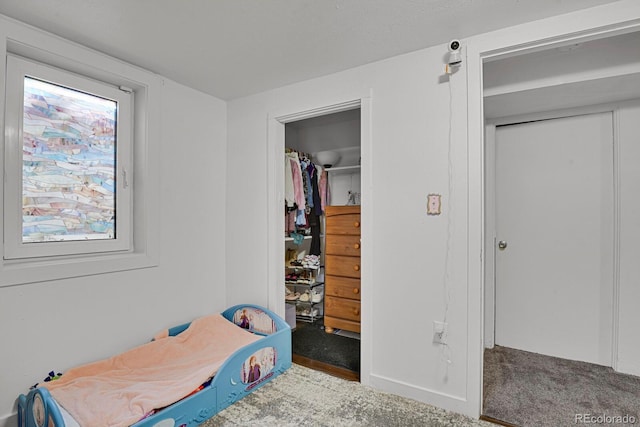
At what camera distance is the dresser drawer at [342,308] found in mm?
3121

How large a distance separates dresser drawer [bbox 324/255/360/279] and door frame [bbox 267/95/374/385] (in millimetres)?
709

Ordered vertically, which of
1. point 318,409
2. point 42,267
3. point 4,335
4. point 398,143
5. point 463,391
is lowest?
point 318,409

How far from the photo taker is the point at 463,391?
189 cm

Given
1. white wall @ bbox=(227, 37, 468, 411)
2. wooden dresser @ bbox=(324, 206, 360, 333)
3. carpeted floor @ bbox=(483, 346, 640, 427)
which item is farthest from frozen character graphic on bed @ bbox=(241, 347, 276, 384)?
carpeted floor @ bbox=(483, 346, 640, 427)

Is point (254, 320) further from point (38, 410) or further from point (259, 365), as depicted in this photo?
point (38, 410)

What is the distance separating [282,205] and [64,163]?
1.51 m

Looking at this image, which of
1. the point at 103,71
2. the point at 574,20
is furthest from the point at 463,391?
the point at 103,71

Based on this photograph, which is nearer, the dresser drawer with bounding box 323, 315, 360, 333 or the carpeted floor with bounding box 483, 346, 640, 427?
the carpeted floor with bounding box 483, 346, 640, 427

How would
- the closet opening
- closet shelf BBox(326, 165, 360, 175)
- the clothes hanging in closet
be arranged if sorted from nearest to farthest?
the closet opening
the clothes hanging in closet
closet shelf BBox(326, 165, 360, 175)

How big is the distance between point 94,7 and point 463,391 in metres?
2.90

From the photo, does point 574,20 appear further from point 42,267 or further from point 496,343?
point 42,267

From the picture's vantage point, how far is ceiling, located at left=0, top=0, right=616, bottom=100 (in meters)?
1.60

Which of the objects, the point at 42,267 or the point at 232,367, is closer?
the point at 42,267

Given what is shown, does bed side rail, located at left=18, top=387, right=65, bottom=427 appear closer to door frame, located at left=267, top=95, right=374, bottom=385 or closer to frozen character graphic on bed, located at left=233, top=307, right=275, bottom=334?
frozen character graphic on bed, located at left=233, top=307, right=275, bottom=334
